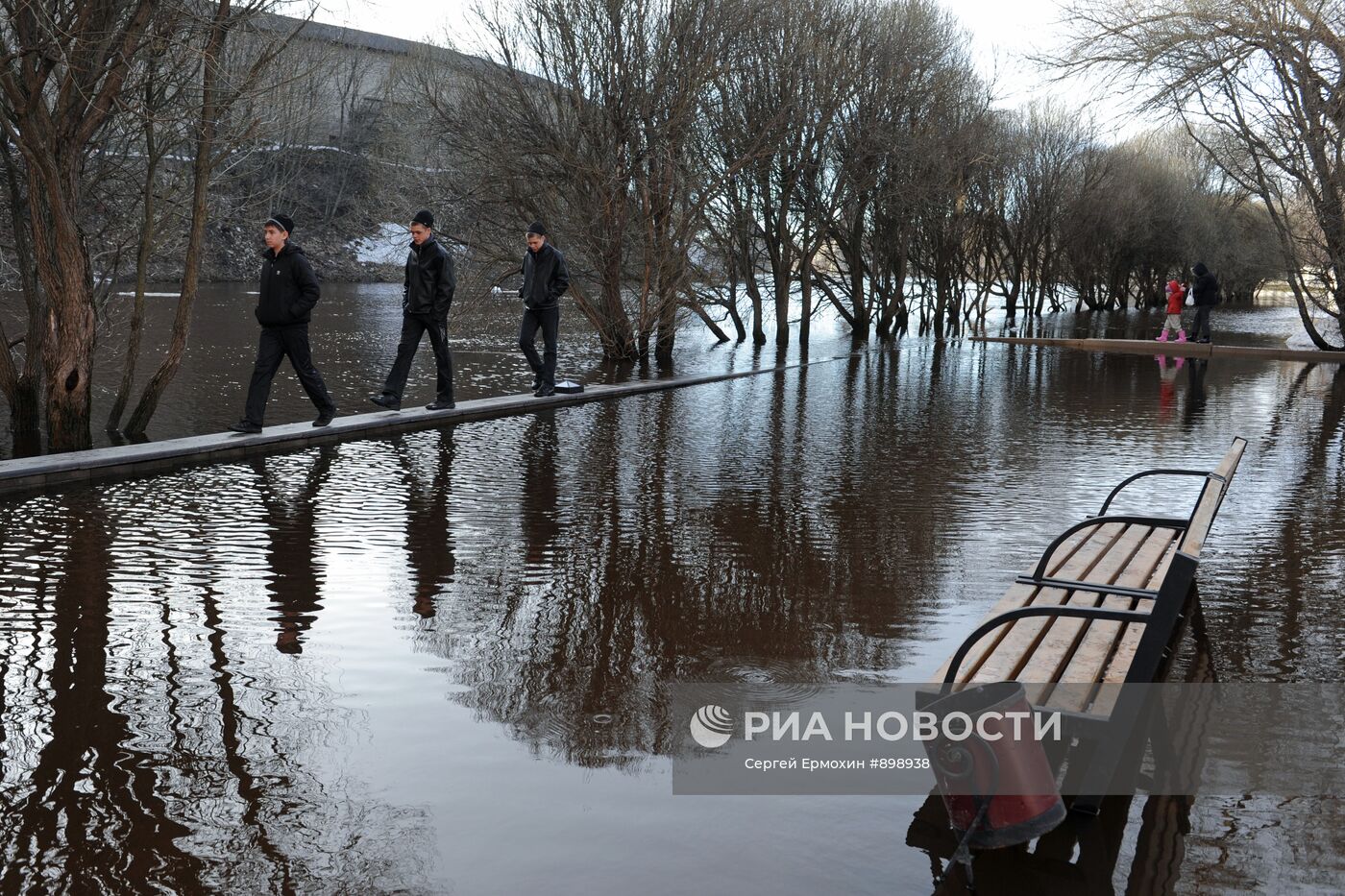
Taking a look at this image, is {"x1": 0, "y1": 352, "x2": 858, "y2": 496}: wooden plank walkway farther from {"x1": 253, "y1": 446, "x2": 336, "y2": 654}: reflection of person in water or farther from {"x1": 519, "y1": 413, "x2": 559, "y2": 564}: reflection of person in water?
{"x1": 519, "y1": 413, "x2": 559, "y2": 564}: reflection of person in water

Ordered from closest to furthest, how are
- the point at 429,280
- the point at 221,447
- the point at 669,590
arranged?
the point at 669,590 → the point at 221,447 → the point at 429,280

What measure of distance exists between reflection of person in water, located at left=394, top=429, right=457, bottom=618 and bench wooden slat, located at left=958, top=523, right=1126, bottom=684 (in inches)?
103

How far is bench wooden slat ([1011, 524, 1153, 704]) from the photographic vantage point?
3.89 metres

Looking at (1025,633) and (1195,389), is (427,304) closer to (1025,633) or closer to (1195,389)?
(1025,633)

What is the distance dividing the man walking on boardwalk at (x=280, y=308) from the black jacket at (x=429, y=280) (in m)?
1.79

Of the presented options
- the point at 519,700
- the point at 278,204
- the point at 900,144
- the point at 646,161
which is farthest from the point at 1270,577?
the point at 278,204

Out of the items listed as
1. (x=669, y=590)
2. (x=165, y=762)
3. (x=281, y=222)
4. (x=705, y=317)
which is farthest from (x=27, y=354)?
(x=705, y=317)

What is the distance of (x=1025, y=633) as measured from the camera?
432cm

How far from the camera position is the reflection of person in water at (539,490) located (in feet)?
24.2

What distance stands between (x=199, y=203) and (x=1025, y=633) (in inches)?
366

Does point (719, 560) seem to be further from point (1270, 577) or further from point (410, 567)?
point (1270, 577)

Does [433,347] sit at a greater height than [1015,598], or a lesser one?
greater

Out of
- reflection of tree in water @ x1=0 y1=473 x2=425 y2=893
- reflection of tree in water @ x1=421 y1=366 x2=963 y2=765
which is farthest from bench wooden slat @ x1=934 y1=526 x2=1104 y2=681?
reflection of tree in water @ x1=0 y1=473 x2=425 y2=893

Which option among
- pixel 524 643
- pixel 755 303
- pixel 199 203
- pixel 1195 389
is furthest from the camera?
pixel 755 303
